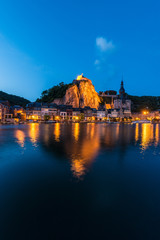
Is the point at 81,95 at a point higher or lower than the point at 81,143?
higher

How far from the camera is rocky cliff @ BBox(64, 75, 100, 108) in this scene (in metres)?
106

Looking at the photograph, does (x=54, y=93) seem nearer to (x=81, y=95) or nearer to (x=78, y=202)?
(x=81, y=95)

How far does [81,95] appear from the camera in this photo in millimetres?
112562

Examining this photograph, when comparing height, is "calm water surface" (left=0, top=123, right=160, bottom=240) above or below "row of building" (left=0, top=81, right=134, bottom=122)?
below

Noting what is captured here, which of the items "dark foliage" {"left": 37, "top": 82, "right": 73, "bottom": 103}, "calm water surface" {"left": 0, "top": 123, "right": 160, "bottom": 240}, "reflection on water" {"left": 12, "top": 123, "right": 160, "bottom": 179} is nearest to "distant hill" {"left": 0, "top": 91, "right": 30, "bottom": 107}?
"dark foliage" {"left": 37, "top": 82, "right": 73, "bottom": 103}

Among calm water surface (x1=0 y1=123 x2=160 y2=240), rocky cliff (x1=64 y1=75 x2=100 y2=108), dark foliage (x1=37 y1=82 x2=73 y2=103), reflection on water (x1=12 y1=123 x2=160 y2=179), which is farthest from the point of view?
dark foliage (x1=37 y1=82 x2=73 y2=103)

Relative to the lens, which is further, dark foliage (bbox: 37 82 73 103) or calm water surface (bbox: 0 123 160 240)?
dark foliage (bbox: 37 82 73 103)

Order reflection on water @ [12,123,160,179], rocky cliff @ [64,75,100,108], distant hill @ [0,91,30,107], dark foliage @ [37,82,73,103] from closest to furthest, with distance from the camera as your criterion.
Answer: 1. reflection on water @ [12,123,160,179]
2. rocky cliff @ [64,75,100,108]
3. dark foliage @ [37,82,73,103]
4. distant hill @ [0,91,30,107]

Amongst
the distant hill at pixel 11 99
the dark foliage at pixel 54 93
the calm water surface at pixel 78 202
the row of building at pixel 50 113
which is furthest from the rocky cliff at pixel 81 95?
the calm water surface at pixel 78 202

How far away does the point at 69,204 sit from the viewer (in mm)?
4820

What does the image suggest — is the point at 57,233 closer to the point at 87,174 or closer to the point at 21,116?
the point at 87,174

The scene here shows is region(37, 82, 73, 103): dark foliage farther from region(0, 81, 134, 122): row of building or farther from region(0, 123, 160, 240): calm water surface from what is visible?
region(0, 123, 160, 240): calm water surface

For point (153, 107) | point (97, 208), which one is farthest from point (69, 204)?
point (153, 107)

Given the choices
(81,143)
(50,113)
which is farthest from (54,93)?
(81,143)
